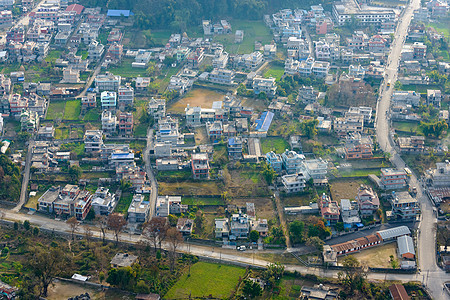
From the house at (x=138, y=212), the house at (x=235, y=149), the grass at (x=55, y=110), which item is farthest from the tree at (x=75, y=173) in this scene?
the house at (x=235, y=149)

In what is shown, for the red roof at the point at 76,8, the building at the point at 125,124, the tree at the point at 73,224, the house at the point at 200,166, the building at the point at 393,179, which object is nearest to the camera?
the tree at the point at 73,224

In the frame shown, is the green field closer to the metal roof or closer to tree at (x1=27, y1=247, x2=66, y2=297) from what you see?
the metal roof

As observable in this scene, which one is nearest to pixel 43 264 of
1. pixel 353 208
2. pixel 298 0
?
pixel 353 208

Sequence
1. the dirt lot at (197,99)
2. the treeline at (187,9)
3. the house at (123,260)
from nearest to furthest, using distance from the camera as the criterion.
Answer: the house at (123,260)
the dirt lot at (197,99)
the treeline at (187,9)

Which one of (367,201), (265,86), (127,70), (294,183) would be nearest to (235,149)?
(294,183)

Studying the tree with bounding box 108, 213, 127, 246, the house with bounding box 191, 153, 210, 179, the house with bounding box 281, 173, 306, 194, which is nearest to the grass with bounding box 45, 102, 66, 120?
the house with bounding box 191, 153, 210, 179

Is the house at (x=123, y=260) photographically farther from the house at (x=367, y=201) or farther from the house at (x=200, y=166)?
the house at (x=367, y=201)

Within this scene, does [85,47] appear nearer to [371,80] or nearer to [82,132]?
[82,132]
